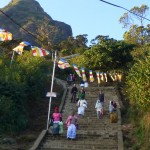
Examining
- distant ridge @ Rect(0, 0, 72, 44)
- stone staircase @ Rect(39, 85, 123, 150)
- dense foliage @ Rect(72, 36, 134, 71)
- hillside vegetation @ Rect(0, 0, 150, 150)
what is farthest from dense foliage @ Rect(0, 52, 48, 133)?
distant ridge @ Rect(0, 0, 72, 44)

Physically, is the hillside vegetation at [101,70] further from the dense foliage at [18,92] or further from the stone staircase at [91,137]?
the stone staircase at [91,137]

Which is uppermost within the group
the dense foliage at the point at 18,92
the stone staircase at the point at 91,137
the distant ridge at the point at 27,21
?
the distant ridge at the point at 27,21

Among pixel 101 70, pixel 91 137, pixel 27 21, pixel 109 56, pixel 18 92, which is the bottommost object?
pixel 91 137

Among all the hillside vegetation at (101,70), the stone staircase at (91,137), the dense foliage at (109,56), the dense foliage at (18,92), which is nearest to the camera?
the stone staircase at (91,137)

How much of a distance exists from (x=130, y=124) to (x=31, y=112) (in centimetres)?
654

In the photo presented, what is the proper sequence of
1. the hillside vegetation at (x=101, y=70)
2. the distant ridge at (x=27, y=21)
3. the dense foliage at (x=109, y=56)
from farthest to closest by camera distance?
the distant ridge at (x=27, y=21) → the dense foliage at (x=109, y=56) → the hillside vegetation at (x=101, y=70)

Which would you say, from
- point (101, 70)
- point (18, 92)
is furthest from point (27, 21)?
point (18, 92)

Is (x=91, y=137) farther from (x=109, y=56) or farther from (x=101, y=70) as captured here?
(x=101, y=70)

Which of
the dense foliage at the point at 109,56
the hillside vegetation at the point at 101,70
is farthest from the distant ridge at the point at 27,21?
the hillside vegetation at the point at 101,70

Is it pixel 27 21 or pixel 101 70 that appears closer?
pixel 101 70

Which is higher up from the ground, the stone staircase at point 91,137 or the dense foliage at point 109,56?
the dense foliage at point 109,56

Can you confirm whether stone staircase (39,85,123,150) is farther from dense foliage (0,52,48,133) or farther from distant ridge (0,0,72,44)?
distant ridge (0,0,72,44)

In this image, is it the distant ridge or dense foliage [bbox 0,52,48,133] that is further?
the distant ridge

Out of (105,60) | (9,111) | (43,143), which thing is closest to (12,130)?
(9,111)
